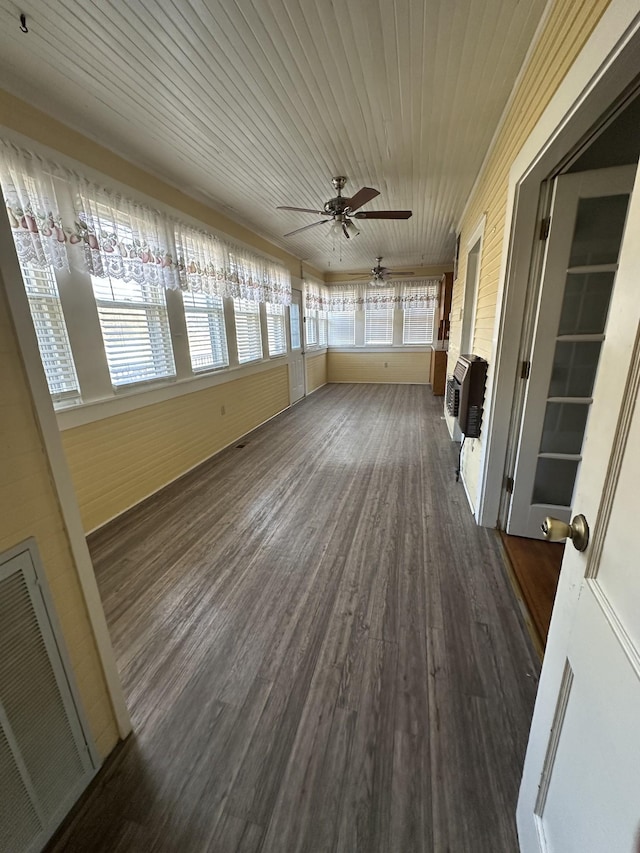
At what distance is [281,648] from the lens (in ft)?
5.13

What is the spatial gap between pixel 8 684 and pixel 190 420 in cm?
276

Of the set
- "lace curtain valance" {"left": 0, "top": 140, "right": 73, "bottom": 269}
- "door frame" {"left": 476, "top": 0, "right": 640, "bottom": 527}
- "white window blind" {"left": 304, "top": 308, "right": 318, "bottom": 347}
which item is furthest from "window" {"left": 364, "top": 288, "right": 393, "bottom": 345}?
"lace curtain valance" {"left": 0, "top": 140, "right": 73, "bottom": 269}

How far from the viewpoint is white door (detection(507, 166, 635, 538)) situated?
1.73 m

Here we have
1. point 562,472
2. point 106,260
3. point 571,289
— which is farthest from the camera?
point 106,260

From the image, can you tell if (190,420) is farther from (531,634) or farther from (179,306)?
(531,634)

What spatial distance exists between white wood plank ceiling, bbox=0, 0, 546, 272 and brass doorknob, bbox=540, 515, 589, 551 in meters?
2.16

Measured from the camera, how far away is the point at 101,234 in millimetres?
2301

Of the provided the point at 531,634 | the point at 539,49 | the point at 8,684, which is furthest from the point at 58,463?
the point at 539,49

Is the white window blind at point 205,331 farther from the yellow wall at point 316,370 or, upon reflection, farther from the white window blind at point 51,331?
the yellow wall at point 316,370

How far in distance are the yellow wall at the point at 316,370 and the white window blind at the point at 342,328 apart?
0.48 meters

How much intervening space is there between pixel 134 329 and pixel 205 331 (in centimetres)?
99

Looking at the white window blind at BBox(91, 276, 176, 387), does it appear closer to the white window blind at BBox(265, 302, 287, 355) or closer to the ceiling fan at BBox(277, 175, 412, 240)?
the ceiling fan at BBox(277, 175, 412, 240)

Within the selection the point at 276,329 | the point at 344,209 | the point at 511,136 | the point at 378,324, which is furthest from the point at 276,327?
the point at 511,136

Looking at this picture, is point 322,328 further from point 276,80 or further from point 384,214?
point 276,80
